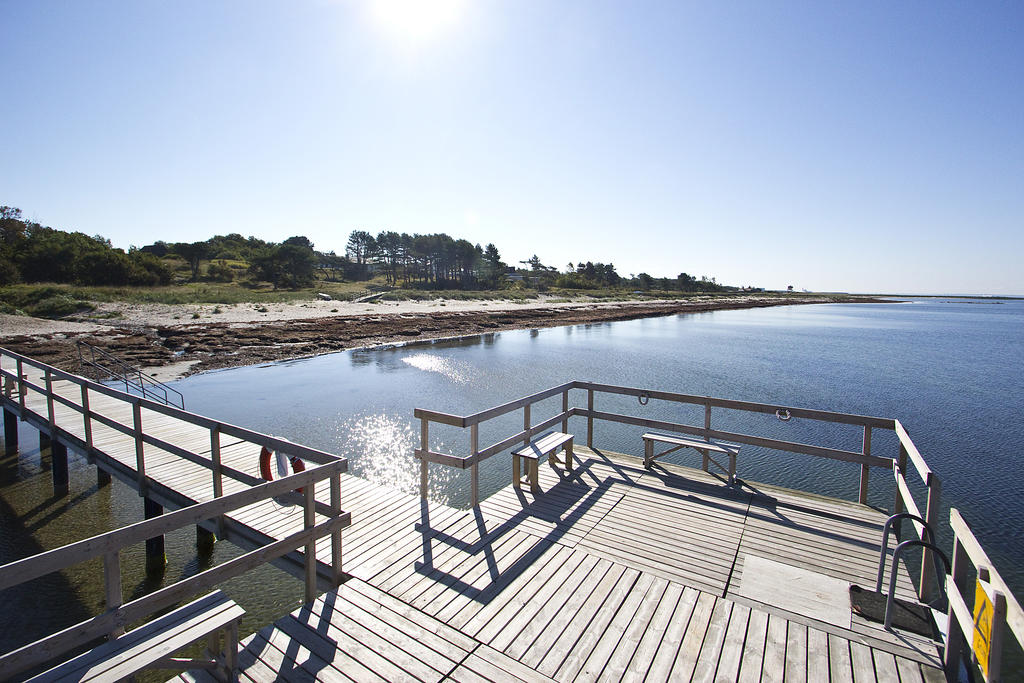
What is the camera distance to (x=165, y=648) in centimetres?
324

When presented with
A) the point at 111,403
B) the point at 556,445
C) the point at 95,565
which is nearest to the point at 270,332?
the point at 111,403

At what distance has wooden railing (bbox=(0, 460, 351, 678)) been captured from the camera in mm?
2779

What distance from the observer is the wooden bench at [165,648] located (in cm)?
305

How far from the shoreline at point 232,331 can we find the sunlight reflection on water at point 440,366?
5428 mm

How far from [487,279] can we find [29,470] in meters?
97.6

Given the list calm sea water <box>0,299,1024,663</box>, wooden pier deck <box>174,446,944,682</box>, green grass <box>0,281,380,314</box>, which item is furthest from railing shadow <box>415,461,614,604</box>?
green grass <box>0,281,380,314</box>

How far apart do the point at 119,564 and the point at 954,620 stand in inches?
231

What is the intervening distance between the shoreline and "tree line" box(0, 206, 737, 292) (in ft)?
62.1

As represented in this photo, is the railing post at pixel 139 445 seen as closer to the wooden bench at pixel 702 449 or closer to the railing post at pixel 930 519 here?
the wooden bench at pixel 702 449

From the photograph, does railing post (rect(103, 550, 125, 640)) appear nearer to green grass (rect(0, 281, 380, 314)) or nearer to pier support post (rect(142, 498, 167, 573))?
pier support post (rect(142, 498, 167, 573))

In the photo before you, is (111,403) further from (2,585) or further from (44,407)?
(2,585)

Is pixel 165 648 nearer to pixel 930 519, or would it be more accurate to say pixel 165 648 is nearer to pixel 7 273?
pixel 930 519

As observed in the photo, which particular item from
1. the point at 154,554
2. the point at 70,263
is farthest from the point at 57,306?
the point at 154,554

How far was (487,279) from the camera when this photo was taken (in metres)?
108
